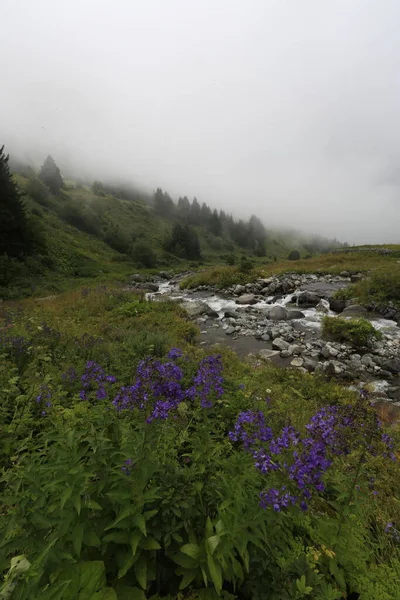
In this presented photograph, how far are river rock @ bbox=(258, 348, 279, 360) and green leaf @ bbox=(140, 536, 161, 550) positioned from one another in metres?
8.14

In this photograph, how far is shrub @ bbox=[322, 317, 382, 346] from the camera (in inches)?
440

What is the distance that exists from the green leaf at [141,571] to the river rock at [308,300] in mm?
18340

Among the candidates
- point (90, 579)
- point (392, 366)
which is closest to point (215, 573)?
point (90, 579)

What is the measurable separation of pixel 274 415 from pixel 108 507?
11.3ft

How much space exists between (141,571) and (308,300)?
18769 mm

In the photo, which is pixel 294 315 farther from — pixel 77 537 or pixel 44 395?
pixel 77 537

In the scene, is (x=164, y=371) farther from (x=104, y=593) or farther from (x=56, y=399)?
(x=56, y=399)

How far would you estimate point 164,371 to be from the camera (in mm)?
3178

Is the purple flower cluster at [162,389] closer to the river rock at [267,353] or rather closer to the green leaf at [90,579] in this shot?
the green leaf at [90,579]

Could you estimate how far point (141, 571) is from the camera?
204 cm

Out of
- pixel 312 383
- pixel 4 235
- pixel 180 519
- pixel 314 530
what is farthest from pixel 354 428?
pixel 4 235

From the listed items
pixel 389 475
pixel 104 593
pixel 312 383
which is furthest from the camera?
pixel 312 383

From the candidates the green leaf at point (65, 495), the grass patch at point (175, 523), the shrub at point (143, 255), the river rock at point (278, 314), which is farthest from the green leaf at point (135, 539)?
the shrub at point (143, 255)

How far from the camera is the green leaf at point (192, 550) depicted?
202 cm
